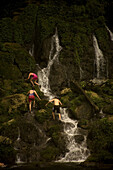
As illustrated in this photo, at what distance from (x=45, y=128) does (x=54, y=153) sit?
254 centimetres

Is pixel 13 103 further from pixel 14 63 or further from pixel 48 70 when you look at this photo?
pixel 48 70

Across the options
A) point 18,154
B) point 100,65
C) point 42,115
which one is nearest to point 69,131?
point 42,115

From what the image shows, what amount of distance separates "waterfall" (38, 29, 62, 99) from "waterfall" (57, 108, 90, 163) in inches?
191

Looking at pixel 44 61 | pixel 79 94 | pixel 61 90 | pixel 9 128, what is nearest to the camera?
pixel 9 128

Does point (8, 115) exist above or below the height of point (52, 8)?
below

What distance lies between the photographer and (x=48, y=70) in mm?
20906

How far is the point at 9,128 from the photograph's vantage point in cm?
1267

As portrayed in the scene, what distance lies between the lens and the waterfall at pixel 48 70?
19.7m

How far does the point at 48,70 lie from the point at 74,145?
10512mm

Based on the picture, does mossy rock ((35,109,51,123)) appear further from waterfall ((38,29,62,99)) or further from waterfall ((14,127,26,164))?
waterfall ((38,29,62,99))

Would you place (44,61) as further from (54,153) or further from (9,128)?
(54,153)

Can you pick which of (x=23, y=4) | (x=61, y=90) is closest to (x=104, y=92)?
(x=61, y=90)

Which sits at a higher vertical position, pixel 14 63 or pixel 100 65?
pixel 14 63

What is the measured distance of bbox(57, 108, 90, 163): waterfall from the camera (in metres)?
11.2
